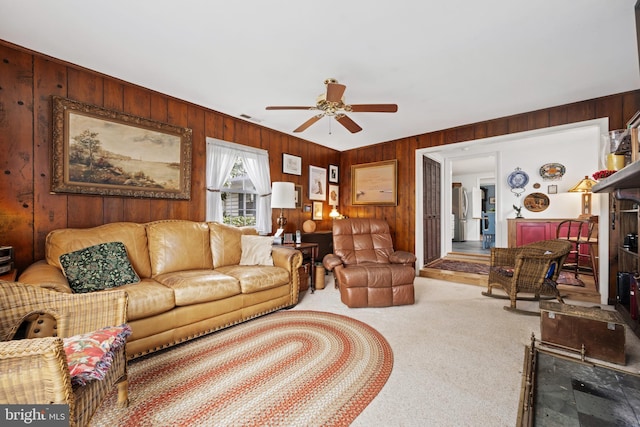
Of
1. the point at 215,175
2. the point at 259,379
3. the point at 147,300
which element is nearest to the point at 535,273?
the point at 259,379

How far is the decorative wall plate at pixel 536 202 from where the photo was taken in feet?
17.7

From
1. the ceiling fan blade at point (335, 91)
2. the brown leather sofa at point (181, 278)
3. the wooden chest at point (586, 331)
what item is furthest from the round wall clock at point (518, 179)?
the brown leather sofa at point (181, 278)

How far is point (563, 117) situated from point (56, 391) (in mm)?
5193

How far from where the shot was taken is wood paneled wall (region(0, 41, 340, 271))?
222 centimetres

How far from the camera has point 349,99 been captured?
3248 millimetres

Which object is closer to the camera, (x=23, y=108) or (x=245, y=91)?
(x=23, y=108)

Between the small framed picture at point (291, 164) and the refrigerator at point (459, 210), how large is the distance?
5.99m

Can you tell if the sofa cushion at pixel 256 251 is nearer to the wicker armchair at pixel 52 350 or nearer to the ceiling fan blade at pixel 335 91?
the wicker armchair at pixel 52 350

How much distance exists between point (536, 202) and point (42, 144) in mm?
7815

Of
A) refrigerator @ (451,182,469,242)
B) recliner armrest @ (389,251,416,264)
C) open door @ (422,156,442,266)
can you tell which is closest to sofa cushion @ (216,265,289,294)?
recliner armrest @ (389,251,416,264)

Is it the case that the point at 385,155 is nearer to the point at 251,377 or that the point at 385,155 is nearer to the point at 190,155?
the point at 190,155

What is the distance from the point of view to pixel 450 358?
2.01m

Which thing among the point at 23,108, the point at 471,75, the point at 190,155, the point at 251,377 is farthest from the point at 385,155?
the point at 23,108

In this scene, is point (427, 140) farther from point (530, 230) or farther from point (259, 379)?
point (259, 379)
